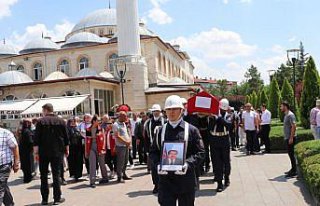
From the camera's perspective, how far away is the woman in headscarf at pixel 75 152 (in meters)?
11.7

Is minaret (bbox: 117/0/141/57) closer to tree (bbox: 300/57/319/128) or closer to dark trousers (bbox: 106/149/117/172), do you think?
tree (bbox: 300/57/319/128)

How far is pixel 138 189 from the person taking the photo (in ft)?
31.8

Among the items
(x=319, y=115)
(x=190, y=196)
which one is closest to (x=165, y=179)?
(x=190, y=196)

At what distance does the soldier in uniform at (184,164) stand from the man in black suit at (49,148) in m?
4.21

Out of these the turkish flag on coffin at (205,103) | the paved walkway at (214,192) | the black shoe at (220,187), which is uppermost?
the turkish flag on coffin at (205,103)

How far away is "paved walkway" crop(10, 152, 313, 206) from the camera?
784 centimetres

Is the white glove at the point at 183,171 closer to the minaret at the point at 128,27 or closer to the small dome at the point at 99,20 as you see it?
the minaret at the point at 128,27

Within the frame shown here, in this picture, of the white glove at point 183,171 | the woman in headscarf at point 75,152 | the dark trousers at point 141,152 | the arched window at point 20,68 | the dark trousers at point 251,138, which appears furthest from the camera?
the arched window at point 20,68

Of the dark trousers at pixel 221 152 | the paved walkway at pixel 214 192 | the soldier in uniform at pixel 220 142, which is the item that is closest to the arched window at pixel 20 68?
the paved walkway at pixel 214 192

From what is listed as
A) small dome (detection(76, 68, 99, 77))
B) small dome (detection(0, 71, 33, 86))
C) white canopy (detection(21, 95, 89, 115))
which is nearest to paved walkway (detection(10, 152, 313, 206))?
white canopy (detection(21, 95, 89, 115))

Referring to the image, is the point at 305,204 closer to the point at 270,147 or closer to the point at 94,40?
the point at 270,147

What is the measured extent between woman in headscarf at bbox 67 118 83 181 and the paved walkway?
485mm

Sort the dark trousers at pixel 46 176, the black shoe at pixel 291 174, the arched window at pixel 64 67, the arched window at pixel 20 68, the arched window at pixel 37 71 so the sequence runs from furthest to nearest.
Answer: the arched window at pixel 20 68 → the arched window at pixel 37 71 → the arched window at pixel 64 67 → the black shoe at pixel 291 174 → the dark trousers at pixel 46 176

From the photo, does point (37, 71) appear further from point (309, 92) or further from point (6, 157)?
point (6, 157)
